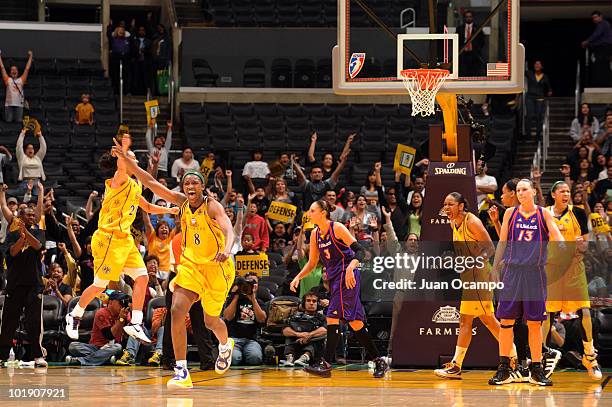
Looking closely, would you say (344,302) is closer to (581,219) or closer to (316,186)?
(581,219)

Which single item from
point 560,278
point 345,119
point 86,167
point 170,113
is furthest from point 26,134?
point 560,278

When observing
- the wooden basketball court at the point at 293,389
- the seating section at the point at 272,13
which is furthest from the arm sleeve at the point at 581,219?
the seating section at the point at 272,13

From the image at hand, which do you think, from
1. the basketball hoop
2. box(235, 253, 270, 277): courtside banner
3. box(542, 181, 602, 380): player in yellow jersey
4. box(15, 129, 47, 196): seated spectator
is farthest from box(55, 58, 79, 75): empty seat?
box(542, 181, 602, 380): player in yellow jersey

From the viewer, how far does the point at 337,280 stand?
13.5m

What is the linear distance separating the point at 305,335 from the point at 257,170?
6.82 metres

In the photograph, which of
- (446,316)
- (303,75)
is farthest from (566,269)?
(303,75)

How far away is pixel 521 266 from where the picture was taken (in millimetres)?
12180

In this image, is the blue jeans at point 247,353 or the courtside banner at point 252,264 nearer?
the blue jeans at point 247,353

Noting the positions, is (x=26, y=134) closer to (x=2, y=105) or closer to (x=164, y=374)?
(x=2, y=105)

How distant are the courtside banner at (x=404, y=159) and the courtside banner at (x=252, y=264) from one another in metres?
3.46

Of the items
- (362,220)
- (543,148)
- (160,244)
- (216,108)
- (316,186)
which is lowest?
(160,244)

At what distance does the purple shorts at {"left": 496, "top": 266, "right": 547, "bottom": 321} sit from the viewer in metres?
11.9

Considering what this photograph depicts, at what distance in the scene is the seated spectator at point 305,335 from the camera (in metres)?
15.0

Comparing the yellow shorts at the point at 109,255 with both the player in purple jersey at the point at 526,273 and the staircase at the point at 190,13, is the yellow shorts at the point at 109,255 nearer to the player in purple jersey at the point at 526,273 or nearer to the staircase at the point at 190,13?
the player in purple jersey at the point at 526,273
